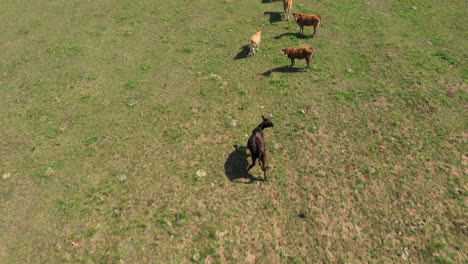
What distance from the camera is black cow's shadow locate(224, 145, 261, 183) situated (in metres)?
8.30

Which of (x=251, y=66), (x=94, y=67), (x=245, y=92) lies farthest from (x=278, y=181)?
(x=94, y=67)

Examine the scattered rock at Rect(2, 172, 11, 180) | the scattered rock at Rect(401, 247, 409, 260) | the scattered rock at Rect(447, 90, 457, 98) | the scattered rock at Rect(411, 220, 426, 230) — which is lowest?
the scattered rock at Rect(401, 247, 409, 260)

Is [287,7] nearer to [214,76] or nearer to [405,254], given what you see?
[214,76]

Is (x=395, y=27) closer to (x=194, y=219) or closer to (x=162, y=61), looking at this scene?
(x=162, y=61)

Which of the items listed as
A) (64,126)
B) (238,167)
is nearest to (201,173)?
(238,167)

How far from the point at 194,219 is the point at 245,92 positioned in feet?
21.9

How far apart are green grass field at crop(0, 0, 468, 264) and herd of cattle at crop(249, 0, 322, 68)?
0.74 meters

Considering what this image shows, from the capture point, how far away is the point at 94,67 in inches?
546

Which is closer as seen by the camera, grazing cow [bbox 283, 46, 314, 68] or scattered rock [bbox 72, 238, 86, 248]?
scattered rock [bbox 72, 238, 86, 248]

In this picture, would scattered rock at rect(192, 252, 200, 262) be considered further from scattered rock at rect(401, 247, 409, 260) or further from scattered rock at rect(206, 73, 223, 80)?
scattered rock at rect(206, 73, 223, 80)

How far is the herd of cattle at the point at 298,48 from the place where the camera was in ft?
40.2

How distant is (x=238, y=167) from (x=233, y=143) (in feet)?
3.88

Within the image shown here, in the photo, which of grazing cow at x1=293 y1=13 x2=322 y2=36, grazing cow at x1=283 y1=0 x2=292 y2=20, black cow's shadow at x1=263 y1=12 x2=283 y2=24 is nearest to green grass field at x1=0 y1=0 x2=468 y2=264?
black cow's shadow at x1=263 y1=12 x2=283 y2=24

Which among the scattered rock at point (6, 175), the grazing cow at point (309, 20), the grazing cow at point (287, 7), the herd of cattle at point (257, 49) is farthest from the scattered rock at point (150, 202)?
the grazing cow at point (287, 7)
